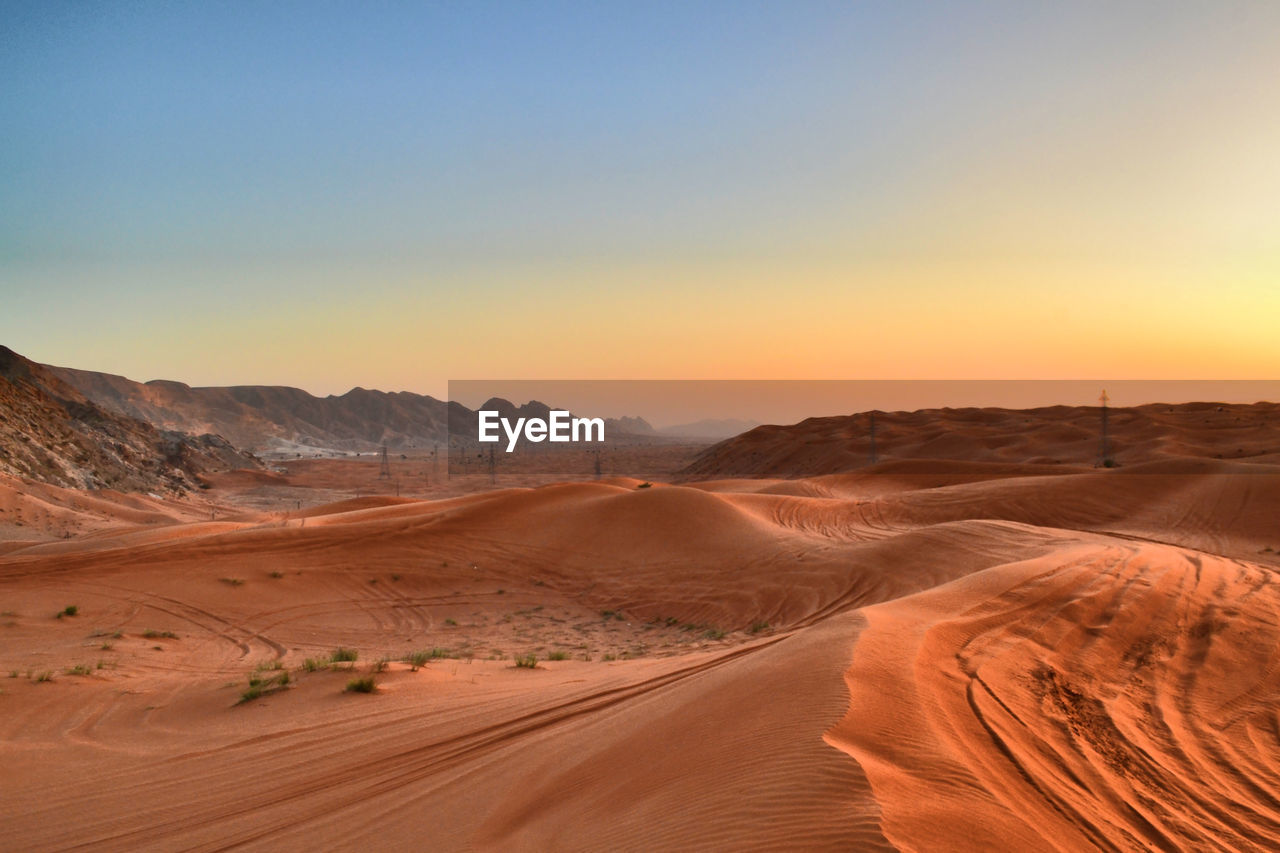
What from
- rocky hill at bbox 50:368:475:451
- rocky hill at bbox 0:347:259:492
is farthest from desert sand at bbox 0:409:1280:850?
rocky hill at bbox 50:368:475:451

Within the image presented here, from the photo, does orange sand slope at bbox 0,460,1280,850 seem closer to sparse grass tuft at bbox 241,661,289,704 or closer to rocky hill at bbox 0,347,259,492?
sparse grass tuft at bbox 241,661,289,704

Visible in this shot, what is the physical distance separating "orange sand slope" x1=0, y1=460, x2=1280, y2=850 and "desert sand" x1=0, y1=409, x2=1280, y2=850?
0.03 metres

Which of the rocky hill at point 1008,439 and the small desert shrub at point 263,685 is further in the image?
the rocky hill at point 1008,439

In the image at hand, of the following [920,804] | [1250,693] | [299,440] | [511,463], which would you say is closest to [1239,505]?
[1250,693]

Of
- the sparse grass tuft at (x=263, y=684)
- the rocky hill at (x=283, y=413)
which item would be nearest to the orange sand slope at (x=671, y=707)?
the sparse grass tuft at (x=263, y=684)

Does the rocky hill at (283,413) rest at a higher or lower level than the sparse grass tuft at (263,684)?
higher

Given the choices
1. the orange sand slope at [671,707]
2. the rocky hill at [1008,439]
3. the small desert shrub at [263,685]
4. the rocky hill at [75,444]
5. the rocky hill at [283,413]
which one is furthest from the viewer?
the rocky hill at [283,413]

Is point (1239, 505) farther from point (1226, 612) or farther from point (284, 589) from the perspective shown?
point (284, 589)

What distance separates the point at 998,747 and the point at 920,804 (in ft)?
4.32

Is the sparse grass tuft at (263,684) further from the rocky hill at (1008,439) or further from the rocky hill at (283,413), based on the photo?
the rocky hill at (283,413)

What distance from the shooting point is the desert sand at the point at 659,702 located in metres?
3.87

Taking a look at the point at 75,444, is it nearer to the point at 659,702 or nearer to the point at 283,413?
the point at 659,702

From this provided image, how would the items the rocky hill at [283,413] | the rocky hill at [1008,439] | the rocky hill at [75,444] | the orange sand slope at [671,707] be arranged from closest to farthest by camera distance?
the orange sand slope at [671,707]
the rocky hill at [75,444]
the rocky hill at [1008,439]
the rocky hill at [283,413]

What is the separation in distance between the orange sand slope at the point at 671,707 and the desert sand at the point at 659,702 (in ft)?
0.09
